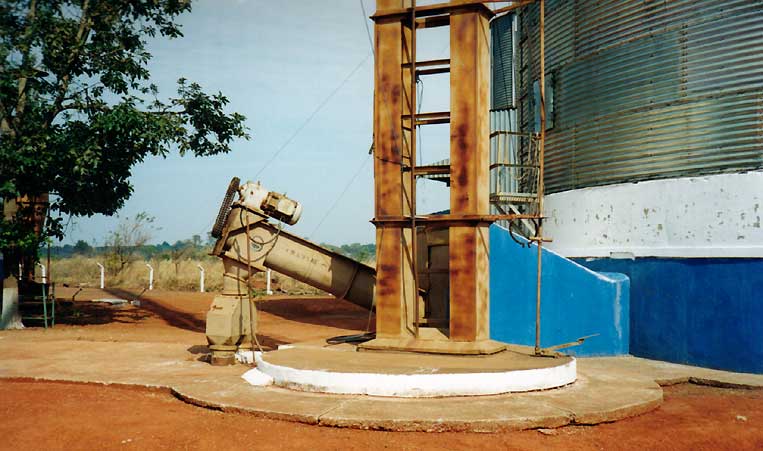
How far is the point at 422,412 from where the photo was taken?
25.0 feet

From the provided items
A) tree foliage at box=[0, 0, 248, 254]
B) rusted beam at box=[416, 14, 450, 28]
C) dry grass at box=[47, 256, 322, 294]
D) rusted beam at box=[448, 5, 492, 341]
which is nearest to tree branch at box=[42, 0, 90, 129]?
tree foliage at box=[0, 0, 248, 254]

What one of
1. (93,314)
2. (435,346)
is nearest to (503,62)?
(435,346)

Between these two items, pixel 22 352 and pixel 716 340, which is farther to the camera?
pixel 22 352

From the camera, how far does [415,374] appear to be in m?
8.43

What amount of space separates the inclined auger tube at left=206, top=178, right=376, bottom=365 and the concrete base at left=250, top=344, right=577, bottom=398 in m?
1.35

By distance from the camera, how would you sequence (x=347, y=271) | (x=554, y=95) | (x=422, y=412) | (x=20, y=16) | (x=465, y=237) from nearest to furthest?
(x=422, y=412)
(x=465, y=237)
(x=347, y=271)
(x=554, y=95)
(x=20, y=16)

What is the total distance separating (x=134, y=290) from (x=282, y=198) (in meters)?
22.3

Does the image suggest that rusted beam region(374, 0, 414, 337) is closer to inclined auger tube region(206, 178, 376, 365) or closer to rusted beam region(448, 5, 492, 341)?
rusted beam region(448, 5, 492, 341)

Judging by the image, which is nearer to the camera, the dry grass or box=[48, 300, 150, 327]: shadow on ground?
box=[48, 300, 150, 327]: shadow on ground

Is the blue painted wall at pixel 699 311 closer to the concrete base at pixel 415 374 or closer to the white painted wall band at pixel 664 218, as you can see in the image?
the white painted wall band at pixel 664 218

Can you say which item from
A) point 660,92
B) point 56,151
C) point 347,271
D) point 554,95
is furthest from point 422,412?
point 56,151

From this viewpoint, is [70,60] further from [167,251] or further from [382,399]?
[167,251]

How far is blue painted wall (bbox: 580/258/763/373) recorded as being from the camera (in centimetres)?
1130

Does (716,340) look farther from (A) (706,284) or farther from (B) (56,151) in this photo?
(B) (56,151)
